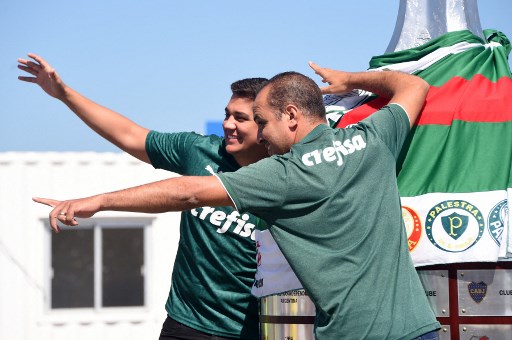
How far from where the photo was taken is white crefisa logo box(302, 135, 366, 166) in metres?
3.88

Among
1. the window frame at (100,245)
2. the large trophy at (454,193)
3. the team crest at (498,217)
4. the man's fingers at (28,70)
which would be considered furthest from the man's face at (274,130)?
the window frame at (100,245)

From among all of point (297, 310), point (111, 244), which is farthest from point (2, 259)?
point (111, 244)

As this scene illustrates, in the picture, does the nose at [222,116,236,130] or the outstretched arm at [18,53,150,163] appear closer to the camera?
the nose at [222,116,236,130]

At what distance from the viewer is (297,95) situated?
407 centimetres

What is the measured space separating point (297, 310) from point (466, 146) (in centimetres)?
109

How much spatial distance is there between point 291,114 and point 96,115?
189 centimetres

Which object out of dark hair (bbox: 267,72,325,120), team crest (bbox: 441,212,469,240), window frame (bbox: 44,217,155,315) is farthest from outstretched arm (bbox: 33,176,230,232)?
window frame (bbox: 44,217,155,315)

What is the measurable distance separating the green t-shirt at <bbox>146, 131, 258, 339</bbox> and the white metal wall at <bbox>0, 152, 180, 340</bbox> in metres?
8.46

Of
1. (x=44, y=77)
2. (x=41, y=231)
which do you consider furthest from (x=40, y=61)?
(x=41, y=231)

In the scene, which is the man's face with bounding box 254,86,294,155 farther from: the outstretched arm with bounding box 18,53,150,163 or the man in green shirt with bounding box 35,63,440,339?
the outstretched arm with bounding box 18,53,150,163

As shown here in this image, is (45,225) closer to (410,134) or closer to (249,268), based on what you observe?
(249,268)

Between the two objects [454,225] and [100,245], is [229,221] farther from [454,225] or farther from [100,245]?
[100,245]

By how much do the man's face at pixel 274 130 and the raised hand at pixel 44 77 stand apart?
1.90 m

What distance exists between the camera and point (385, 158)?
4.07m
